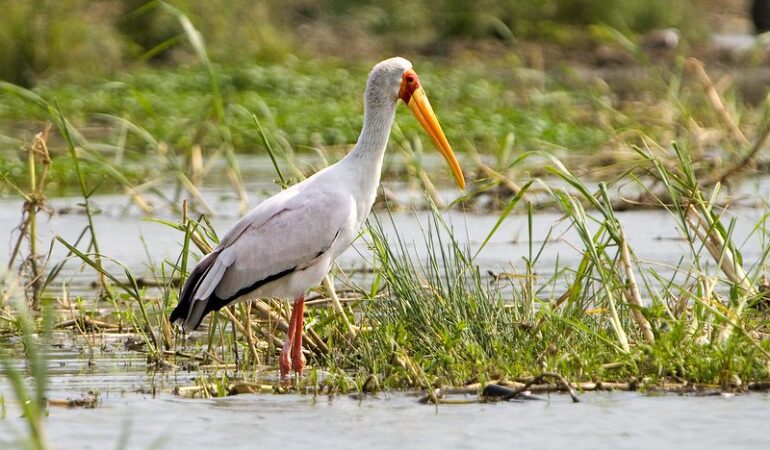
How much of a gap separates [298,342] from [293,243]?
0.45 m

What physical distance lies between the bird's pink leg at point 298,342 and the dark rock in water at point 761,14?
960 inches

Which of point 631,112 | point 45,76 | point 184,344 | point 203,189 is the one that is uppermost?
point 45,76

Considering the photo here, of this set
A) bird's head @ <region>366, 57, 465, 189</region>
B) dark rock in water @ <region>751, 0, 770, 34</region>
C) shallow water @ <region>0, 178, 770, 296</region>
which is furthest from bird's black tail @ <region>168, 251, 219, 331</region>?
dark rock in water @ <region>751, 0, 770, 34</region>

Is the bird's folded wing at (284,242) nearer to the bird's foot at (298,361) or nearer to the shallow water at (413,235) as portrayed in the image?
the bird's foot at (298,361)

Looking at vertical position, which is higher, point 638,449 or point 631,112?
point 631,112

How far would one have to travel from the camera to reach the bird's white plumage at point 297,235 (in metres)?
6.43

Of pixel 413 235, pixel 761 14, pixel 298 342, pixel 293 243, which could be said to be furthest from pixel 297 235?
pixel 761 14

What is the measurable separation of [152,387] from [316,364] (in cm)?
82

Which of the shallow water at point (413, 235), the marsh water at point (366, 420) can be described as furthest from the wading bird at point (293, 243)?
the shallow water at point (413, 235)

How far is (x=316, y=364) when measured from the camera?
6613 mm

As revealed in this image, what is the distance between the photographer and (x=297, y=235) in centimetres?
648

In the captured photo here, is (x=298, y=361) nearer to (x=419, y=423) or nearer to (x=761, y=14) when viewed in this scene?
(x=419, y=423)

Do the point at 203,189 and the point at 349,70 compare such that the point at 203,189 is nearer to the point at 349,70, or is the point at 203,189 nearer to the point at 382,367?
the point at 382,367

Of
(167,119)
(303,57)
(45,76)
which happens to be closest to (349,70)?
(303,57)
